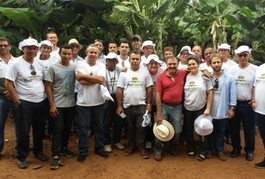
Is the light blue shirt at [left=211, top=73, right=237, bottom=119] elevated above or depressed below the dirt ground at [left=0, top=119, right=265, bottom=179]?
above

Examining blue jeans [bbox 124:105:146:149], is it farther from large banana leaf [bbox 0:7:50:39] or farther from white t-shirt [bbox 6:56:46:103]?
large banana leaf [bbox 0:7:50:39]

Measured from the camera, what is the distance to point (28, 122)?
436cm

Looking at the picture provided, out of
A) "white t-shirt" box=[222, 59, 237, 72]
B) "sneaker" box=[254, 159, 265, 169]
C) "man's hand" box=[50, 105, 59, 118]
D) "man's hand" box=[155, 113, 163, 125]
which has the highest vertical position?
"white t-shirt" box=[222, 59, 237, 72]

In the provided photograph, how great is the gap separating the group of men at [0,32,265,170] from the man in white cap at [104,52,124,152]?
0.06 feet

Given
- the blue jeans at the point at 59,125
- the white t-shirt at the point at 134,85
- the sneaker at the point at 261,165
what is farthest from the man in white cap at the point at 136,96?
the sneaker at the point at 261,165

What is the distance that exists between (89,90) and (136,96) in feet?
2.52

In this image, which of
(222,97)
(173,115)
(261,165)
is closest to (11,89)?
(173,115)

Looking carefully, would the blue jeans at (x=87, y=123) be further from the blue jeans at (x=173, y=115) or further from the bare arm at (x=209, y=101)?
the bare arm at (x=209, y=101)

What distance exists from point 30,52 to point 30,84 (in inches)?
18.4

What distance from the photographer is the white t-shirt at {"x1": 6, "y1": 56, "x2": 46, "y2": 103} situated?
421 cm

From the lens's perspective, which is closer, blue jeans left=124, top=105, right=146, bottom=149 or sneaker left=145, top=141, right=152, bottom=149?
blue jeans left=124, top=105, right=146, bottom=149

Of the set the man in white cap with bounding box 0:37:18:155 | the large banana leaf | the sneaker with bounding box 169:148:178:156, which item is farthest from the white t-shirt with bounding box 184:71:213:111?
A: the large banana leaf

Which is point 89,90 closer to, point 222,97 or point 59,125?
point 59,125

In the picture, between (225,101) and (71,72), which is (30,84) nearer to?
(71,72)
